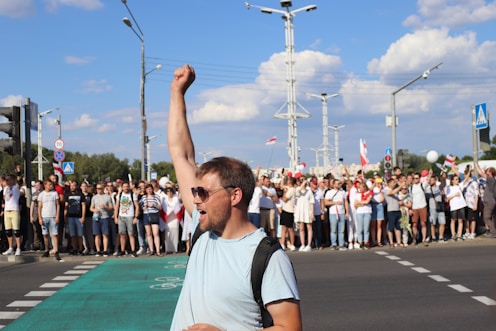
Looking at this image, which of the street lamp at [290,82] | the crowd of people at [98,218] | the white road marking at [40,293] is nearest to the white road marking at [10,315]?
the white road marking at [40,293]

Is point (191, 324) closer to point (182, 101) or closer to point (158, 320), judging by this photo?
point (182, 101)

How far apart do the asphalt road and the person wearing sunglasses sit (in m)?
3.54

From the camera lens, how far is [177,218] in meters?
19.2

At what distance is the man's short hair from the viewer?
309cm

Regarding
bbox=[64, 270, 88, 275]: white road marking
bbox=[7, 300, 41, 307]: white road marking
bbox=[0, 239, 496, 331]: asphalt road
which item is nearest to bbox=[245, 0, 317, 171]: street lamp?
bbox=[0, 239, 496, 331]: asphalt road

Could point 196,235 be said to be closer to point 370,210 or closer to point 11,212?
point 11,212

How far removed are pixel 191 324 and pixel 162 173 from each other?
5341 inches

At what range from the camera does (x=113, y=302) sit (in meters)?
10.9

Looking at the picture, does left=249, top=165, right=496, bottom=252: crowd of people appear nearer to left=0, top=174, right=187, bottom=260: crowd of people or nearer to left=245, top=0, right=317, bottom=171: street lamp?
left=0, top=174, right=187, bottom=260: crowd of people

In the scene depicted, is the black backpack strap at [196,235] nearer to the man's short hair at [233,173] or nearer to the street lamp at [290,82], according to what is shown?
the man's short hair at [233,173]

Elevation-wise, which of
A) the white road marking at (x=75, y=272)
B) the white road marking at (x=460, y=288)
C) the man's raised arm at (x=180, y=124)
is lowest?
the white road marking at (x=460, y=288)

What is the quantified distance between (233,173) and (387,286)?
9.40 m

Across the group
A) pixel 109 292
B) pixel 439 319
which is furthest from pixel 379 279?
pixel 109 292

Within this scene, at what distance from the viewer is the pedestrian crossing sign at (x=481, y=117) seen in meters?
22.0
